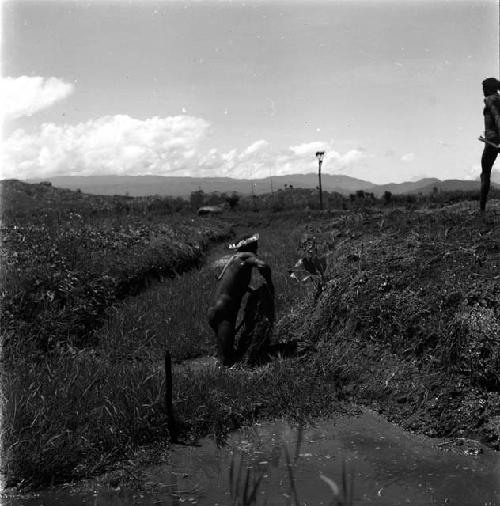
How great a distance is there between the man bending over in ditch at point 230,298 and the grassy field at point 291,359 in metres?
0.50

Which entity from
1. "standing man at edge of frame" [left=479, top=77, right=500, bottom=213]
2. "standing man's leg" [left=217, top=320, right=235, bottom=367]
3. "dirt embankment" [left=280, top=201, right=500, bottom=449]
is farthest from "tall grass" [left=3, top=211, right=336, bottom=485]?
"standing man at edge of frame" [left=479, top=77, right=500, bottom=213]

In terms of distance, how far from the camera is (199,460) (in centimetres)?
449

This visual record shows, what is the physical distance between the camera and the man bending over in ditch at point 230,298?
6.73 meters

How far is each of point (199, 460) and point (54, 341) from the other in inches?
159

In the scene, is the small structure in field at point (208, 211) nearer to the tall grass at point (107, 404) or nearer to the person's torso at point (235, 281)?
the tall grass at point (107, 404)

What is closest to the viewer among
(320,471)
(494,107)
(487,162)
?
(320,471)

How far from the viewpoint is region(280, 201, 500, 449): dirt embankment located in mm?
5027

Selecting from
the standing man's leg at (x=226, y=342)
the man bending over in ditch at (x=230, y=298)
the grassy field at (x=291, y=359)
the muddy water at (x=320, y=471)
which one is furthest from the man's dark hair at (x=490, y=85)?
the muddy water at (x=320, y=471)

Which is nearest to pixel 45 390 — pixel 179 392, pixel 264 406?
pixel 179 392

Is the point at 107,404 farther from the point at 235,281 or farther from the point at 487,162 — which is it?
the point at 487,162

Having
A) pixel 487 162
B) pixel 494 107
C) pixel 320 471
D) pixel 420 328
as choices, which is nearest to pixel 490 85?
pixel 494 107

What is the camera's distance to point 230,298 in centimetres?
689

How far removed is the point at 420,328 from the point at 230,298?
2328 mm

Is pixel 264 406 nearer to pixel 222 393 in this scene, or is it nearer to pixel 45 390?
pixel 222 393
